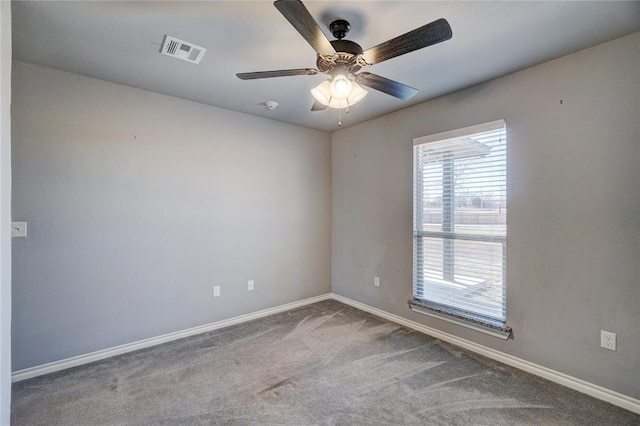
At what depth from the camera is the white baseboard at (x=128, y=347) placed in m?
2.36

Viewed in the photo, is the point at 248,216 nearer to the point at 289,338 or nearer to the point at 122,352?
the point at 289,338

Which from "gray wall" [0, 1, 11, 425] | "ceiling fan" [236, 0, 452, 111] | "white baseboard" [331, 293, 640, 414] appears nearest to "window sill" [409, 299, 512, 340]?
"white baseboard" [331, 293, 640, 414]

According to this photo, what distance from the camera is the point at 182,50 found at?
7.06 feet

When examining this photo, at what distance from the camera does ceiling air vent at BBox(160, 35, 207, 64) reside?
6.73 ft

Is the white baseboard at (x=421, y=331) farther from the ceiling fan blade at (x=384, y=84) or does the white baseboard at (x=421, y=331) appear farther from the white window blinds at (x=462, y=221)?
the ceiling fan blade at (x=384, y=84)

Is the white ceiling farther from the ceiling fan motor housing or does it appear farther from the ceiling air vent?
the ceiling fan motor housing

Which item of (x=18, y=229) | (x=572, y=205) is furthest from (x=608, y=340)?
(x=18, y=229)

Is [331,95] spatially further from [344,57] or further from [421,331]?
[421,331]

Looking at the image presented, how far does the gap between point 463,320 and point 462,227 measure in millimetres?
883

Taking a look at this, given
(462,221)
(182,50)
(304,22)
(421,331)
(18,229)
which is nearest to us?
(304,22)

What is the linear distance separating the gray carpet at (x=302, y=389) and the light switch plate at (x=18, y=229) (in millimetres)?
1121

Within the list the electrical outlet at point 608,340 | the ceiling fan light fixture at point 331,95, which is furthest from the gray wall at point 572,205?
the ceiling fan light fixture at point 331,95

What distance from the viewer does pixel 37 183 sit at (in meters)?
2.39

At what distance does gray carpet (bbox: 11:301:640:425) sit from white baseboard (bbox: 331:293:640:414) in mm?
64
